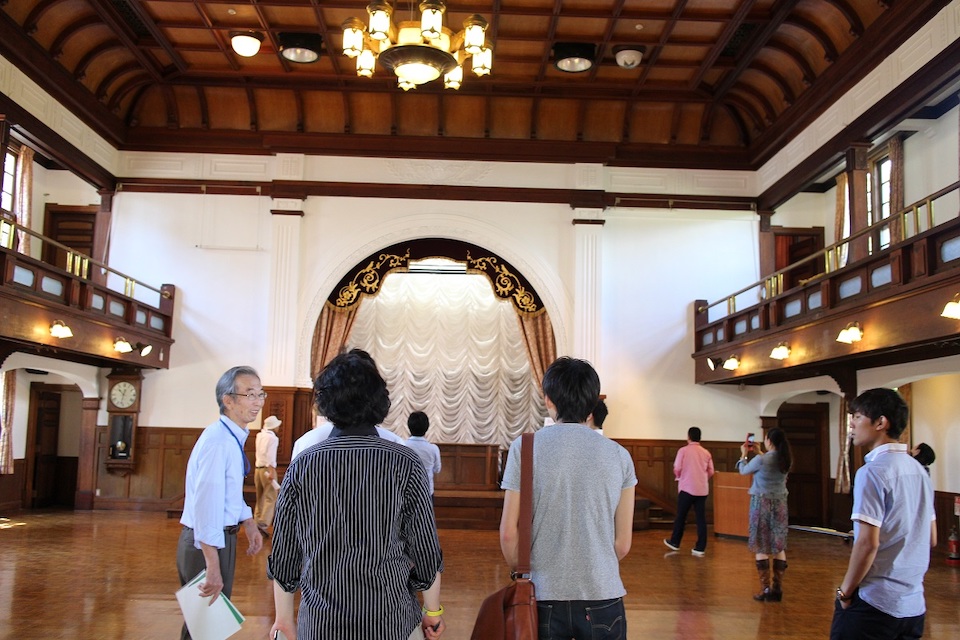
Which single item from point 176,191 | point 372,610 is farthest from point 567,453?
point 176,191

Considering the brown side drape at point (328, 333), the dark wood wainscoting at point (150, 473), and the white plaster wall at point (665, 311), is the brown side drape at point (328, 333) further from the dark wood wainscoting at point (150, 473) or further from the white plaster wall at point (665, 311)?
the white plaster wall at point (665, 311)

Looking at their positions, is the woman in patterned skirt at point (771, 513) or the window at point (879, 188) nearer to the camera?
the woman in patterned skirt at point (771, 513)

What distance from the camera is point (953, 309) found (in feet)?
22.7

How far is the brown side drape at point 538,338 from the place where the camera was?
13.8 metres

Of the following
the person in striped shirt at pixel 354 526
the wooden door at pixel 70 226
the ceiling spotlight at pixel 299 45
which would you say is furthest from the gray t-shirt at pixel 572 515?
the wooden door at pixel 70 226

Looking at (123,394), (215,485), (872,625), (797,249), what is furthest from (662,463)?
(215,485)

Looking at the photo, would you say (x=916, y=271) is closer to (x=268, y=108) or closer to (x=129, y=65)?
(x=268, y=108)

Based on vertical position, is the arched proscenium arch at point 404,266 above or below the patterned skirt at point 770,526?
above

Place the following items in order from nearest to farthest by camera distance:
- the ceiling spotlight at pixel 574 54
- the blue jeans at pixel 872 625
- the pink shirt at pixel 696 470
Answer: the blue jeans at pixel 872 625 → the pink shirt at pixel 696 470 → the ceiling spotlight at pixel 574 54

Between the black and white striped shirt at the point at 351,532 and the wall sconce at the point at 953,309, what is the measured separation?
6076 mm

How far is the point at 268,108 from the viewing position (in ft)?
44.4

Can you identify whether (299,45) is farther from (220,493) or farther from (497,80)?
(220,493)

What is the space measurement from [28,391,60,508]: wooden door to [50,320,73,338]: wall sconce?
4.60m

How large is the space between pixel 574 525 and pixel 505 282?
36.6ft
